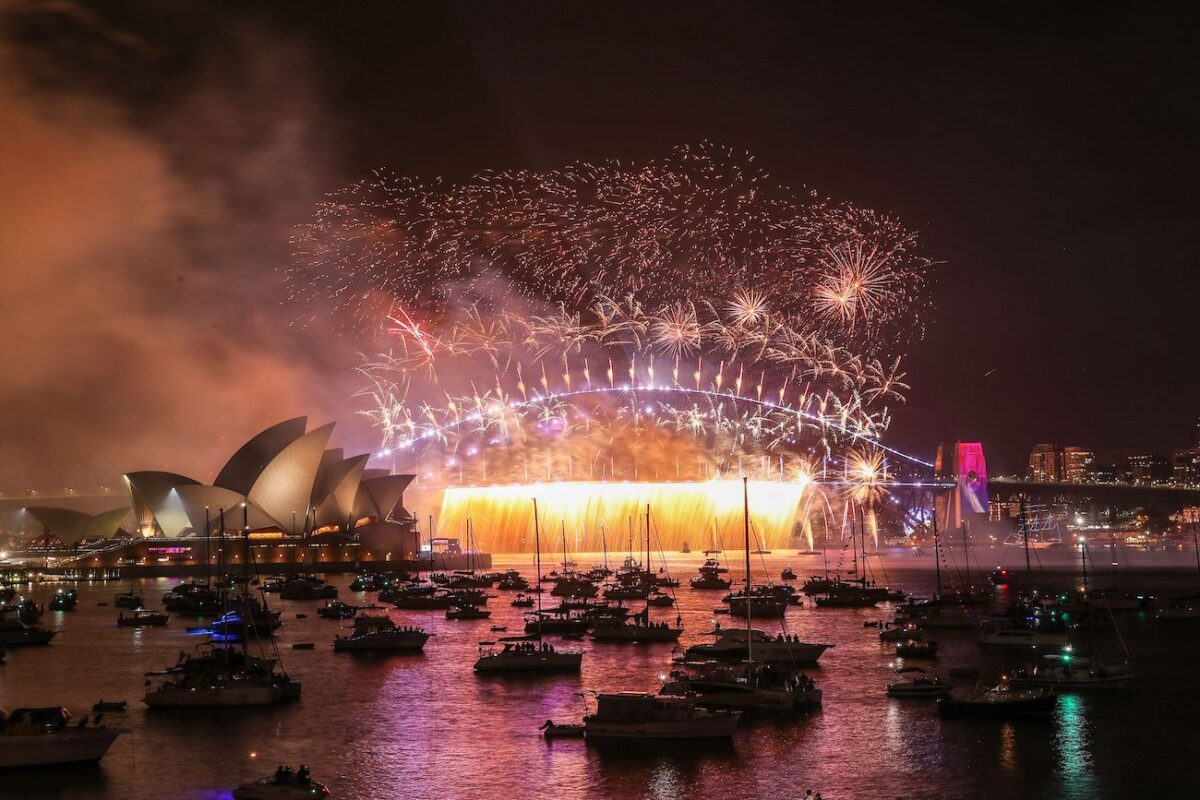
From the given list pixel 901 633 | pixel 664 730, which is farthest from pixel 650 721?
pixel 901 633

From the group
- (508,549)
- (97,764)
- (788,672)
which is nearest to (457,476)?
(508,549)

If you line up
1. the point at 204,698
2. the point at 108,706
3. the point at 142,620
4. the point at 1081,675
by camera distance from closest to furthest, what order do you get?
the point at 108,706 → the point at 204,698 → the point at 1081,675 → the point at 142,620

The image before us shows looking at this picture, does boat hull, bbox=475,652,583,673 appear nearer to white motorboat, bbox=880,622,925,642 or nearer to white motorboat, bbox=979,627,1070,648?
white motorboat, bbox=880,622,925,642

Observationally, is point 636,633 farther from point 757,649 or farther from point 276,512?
point 276,512

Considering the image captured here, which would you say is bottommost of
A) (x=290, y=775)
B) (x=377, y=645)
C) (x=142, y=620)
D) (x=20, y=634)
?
(x=290, y=775)

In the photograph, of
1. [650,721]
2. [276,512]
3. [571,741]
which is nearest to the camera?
[650,721]

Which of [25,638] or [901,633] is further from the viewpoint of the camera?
[25,638]
